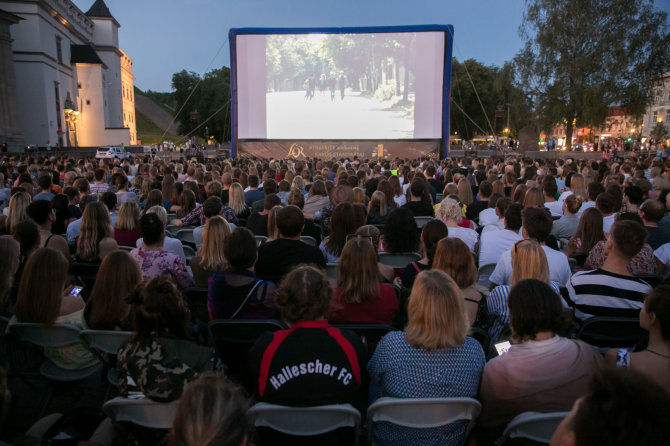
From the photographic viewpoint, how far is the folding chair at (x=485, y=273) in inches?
161

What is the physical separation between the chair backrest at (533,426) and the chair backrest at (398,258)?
7.77 ft

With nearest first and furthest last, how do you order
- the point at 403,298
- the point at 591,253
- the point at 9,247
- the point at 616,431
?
the point at 616,431, the point at 9,247, the point at 403,298, the point at 591,253

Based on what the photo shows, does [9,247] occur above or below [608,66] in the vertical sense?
below

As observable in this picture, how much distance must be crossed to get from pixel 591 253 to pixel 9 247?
14.7 feet

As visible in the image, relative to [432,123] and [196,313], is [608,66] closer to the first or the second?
[432,123]

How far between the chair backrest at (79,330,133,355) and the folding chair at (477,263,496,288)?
2.91 m

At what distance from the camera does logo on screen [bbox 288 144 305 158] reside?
20812mm

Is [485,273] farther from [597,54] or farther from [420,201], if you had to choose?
[597,54]

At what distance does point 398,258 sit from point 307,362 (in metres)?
2.36

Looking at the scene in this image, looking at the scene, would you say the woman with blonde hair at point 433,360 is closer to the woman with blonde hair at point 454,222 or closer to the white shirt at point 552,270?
the white shirt at point 552,270

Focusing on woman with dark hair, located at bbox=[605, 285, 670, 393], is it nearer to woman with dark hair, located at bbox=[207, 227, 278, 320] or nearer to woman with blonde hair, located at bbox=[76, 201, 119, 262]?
woman with dark hair, located at bbox=[207, 227, 278, 320]

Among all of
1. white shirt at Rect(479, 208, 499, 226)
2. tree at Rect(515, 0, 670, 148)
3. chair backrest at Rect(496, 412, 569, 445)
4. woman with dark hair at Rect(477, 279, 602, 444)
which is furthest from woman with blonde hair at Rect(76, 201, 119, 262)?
tree at Rect(515, 0, 670, 148)

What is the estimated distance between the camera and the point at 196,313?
13.0ft

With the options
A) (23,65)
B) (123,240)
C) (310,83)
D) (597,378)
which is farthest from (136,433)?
(23,65)
